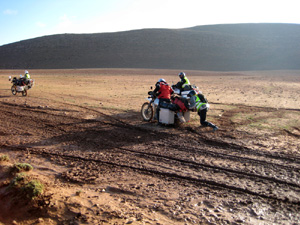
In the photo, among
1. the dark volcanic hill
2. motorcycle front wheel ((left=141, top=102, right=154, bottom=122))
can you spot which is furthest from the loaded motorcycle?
the dark volcanic hill

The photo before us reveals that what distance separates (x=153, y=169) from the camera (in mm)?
6438

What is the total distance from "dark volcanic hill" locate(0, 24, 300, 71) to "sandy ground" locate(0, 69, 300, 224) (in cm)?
5856

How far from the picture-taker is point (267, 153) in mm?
7383

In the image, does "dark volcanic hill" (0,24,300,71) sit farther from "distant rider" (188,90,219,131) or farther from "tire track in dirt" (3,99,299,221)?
"tire track in dirt" (3,99,299,221)

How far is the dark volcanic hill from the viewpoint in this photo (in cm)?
7100

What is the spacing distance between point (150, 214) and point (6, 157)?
4.08 meters

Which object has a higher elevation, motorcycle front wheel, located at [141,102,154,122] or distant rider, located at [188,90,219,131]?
distant rider, located at [188,90,219,131]

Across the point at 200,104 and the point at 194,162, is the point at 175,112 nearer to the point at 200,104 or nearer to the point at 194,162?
the point at 200,104

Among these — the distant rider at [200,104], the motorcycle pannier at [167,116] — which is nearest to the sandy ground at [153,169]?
the motorcycle pannier at [167,116]

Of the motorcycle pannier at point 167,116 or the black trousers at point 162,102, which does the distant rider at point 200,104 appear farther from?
the black trousers at point 162,102

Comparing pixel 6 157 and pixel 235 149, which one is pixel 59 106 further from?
pixel 235 149

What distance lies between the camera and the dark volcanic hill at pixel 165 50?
71.0m

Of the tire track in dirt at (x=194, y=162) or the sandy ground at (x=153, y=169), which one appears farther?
the tire track in dirt at (x=194, y=162)

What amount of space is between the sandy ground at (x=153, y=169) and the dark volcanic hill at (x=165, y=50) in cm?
5856
